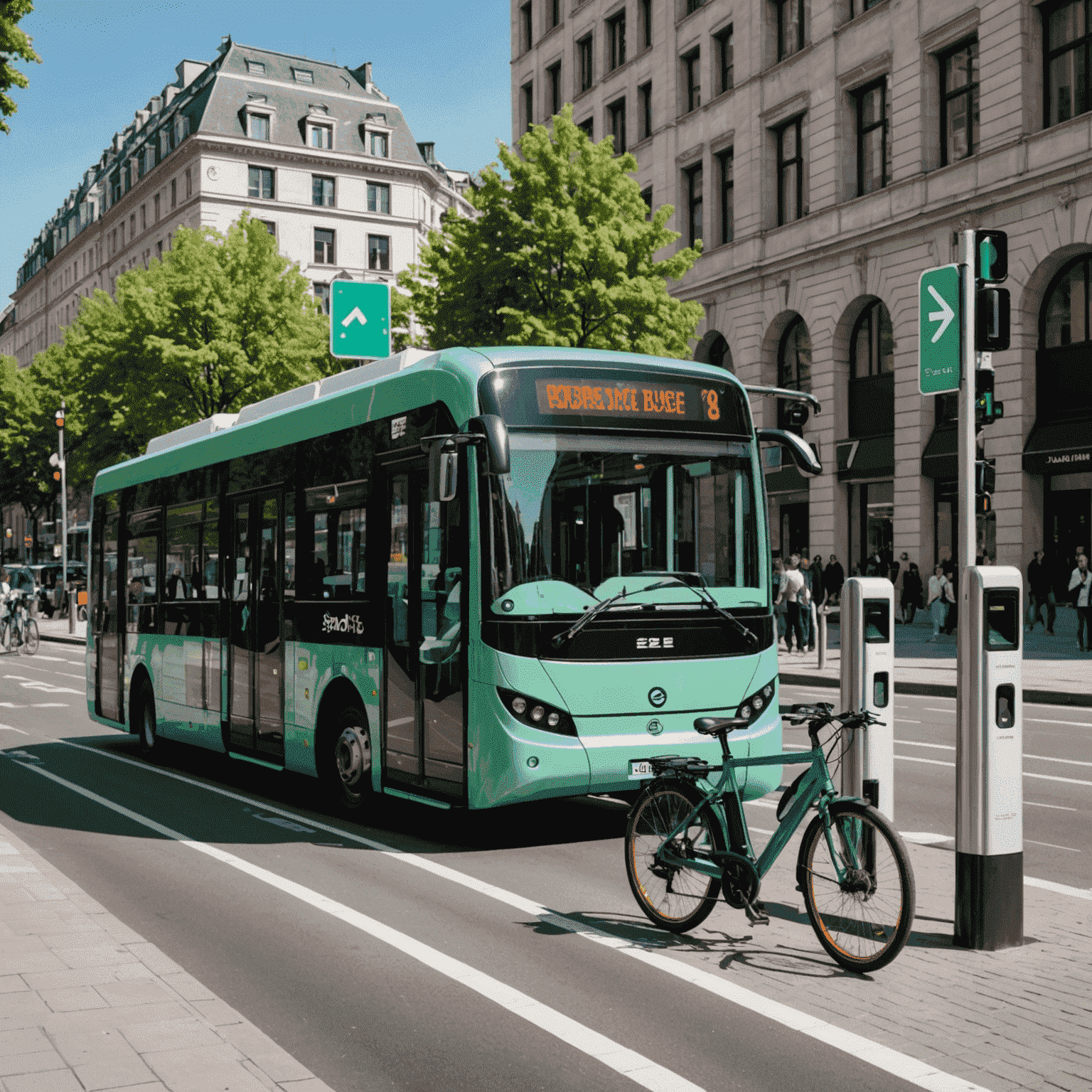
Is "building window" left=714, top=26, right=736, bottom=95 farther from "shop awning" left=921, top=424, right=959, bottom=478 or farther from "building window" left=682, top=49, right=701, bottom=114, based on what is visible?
"shop awning" left=921, top=424, right=959, bottom=478

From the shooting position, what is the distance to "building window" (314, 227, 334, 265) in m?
74.9

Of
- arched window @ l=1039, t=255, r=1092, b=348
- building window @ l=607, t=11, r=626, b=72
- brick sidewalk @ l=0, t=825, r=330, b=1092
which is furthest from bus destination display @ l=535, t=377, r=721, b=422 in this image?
building window @ l=607, t=11, r=626, b=72

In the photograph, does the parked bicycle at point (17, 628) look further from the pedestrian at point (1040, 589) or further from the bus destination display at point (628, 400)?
the bus destination display at point (628, 400)

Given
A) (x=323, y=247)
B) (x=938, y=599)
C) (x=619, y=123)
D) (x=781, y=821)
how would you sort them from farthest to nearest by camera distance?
1. (x=323, y=247)
2. (x=619, y=123)
3. (x=938, y=599)
4. (x=781, y=821)

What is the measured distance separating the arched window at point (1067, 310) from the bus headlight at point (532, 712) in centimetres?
2369

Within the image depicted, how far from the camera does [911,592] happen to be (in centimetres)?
3194

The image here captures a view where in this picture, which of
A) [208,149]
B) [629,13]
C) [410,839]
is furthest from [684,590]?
[208,149]

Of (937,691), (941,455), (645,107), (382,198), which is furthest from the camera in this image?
(382,198)

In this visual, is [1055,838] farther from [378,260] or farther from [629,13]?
[378,260]

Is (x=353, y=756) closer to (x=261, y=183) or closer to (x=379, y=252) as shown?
(x=261, y=183)

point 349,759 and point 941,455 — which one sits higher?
point 941,455

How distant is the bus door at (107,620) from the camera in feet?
47.1

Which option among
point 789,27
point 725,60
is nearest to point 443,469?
point 789,27

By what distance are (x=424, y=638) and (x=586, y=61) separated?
41421 mm
